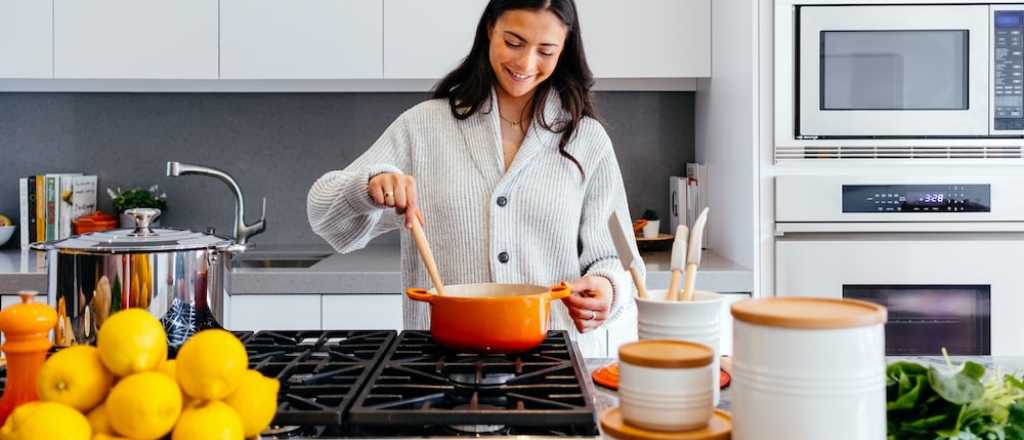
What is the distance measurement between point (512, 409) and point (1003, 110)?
191cm

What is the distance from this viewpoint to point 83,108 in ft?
9.82

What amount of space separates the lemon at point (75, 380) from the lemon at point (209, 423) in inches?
2.9

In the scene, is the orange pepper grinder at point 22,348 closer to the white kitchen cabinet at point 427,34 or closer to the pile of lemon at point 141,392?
the pile of lemon at point 141,392

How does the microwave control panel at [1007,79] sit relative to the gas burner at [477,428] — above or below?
above

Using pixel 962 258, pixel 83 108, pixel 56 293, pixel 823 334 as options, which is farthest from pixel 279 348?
pixel 83 108

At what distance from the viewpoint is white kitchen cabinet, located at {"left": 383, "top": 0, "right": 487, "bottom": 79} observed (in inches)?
103

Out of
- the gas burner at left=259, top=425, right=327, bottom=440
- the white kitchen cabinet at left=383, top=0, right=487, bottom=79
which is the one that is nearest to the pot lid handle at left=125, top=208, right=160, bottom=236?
the gas burner at left=259, top=425, right=327, bottom=440

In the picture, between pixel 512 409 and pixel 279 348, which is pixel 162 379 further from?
pixel 279 348

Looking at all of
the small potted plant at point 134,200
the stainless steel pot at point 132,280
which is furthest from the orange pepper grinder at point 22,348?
the small potted plant at point 134,200

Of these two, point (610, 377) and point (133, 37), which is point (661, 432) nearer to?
point (610, 377)

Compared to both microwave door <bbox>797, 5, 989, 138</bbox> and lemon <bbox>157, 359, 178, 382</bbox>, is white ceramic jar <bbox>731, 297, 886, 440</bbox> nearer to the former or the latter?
lemon <bbox>157, 359, 178, 382</bbox>

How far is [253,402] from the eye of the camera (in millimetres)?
753

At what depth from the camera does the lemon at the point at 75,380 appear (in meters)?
0.72

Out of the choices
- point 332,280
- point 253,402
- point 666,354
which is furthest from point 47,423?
point 332,280
